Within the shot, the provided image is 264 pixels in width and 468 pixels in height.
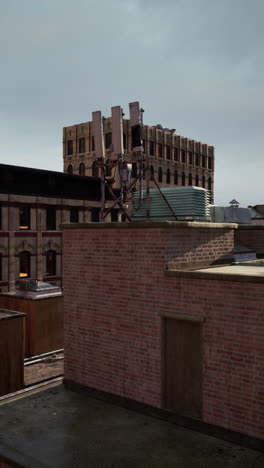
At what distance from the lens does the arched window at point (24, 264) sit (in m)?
33.9

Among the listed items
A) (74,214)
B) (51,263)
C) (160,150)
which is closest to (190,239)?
(51,263)

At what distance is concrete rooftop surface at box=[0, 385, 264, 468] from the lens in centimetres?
776

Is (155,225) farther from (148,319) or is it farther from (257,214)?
(257,214)

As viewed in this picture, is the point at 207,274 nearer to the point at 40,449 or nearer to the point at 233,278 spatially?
the point at 233,278

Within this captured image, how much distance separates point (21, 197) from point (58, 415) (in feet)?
85.9

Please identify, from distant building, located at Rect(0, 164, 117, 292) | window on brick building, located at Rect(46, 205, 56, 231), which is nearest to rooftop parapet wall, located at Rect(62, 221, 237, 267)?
distant building, located at Rect(0, 164, 117, 292)

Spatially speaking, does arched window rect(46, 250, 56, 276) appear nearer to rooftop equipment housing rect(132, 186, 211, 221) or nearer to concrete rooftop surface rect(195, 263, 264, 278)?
rooftop equipment housing rect(132, 186, 211, 221)

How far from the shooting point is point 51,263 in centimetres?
3594

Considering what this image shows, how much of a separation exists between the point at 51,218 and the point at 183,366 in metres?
28.7

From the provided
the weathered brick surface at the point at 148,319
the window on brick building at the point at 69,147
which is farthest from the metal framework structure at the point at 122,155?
the window on brick building at the point at 69,147

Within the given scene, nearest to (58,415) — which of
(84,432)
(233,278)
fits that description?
(84,432)

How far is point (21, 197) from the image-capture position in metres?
33.8

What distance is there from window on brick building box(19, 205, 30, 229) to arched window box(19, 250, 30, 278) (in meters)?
2.16

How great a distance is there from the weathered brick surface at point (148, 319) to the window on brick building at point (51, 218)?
82.4ft
